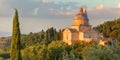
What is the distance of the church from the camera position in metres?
94.9

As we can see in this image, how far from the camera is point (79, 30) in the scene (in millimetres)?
96812

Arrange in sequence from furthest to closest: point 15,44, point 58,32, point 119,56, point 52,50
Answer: point 58,32 → point 52,50 → point 15,44 → point 119,56

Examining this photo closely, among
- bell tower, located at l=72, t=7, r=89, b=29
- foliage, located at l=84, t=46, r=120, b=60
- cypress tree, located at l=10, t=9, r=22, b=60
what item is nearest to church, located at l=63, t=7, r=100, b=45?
bell tower, located at l=72, t=7, r=89, b=29

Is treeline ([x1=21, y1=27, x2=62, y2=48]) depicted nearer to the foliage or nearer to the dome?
the dome

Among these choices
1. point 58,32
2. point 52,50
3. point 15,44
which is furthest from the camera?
point 58,32

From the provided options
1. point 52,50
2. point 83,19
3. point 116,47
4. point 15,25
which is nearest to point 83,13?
point 83,19

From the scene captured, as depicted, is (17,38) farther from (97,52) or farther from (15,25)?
(97,52)

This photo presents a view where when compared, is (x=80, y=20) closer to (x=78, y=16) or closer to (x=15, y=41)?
(x=78, y=16)

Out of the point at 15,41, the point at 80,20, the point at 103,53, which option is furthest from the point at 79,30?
the point at 103,53

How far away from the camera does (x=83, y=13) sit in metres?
98.3

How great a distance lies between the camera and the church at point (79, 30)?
9488 cm

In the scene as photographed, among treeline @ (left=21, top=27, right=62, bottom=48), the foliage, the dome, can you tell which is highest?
the dome

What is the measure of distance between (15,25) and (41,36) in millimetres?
67593

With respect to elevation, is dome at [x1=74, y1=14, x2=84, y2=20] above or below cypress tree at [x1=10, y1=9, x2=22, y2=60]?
above
